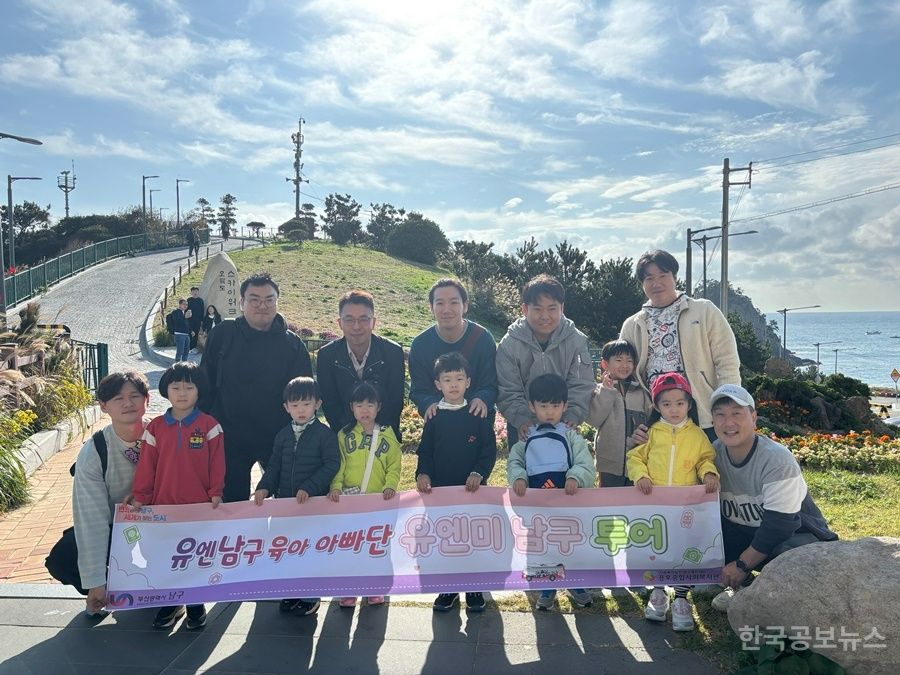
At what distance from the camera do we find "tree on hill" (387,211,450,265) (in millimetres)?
51969

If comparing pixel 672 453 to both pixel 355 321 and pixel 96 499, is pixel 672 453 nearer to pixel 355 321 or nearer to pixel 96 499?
pixel 355 321

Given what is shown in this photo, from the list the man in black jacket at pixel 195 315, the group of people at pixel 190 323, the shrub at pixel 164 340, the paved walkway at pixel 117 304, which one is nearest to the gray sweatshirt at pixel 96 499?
the paved walkway at pixel 117 304

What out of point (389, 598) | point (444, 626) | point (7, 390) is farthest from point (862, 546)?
point (7, 390)

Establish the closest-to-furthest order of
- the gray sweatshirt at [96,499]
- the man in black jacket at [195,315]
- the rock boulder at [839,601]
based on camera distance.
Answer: the rock boulder at [839,601]
the gray sweatshirt at [96,499]
the man in black jacket at [195,315]

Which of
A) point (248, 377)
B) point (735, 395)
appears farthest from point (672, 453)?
point (248, 377)

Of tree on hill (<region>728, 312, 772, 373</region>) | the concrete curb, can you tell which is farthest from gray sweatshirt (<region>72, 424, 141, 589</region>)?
tree on hill (<region>728, 312, 772, 373</region>)

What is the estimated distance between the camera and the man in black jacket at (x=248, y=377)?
4.38 metres

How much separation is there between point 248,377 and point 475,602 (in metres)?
2.12

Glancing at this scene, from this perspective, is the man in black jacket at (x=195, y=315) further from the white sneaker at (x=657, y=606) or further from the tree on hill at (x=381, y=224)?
the tree on hill at (x=381, y=224)

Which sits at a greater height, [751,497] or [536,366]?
[536,366]

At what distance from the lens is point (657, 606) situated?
3.85m

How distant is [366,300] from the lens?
434 centimetres

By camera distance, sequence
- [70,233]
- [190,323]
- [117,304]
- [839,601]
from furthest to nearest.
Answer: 1. [70,233]
2. [117,304]
3. [190,323]
4. [839,601]

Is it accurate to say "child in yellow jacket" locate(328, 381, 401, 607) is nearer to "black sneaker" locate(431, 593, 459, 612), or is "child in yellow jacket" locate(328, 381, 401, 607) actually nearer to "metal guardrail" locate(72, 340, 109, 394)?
"black sneaker" locate(431, 593, 459, 612)
